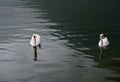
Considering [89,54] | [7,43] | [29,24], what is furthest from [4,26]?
[89,54]

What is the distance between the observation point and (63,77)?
33688mm

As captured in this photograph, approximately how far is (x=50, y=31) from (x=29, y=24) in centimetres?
1021

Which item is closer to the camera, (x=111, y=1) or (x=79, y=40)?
(x=79, y=40)

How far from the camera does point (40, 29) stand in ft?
191

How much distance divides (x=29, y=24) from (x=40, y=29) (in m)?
6.82

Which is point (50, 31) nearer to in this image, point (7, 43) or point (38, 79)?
point (7, 43)

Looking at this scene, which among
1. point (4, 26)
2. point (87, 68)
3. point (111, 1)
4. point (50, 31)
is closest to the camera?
point (87, 68)

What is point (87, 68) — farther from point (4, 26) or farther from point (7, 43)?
point (4, 26)

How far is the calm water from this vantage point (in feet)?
113

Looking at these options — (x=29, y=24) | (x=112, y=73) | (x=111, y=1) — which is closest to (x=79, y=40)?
(x=112, y=73)

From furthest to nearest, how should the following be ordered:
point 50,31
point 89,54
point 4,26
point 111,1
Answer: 1. point 111,1
2. point 4,26
3. point 50,31
4. point 89,54

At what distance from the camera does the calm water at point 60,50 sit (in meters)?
34.3

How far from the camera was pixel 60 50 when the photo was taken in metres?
43.1

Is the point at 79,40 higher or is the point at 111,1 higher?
the point at 111,1
